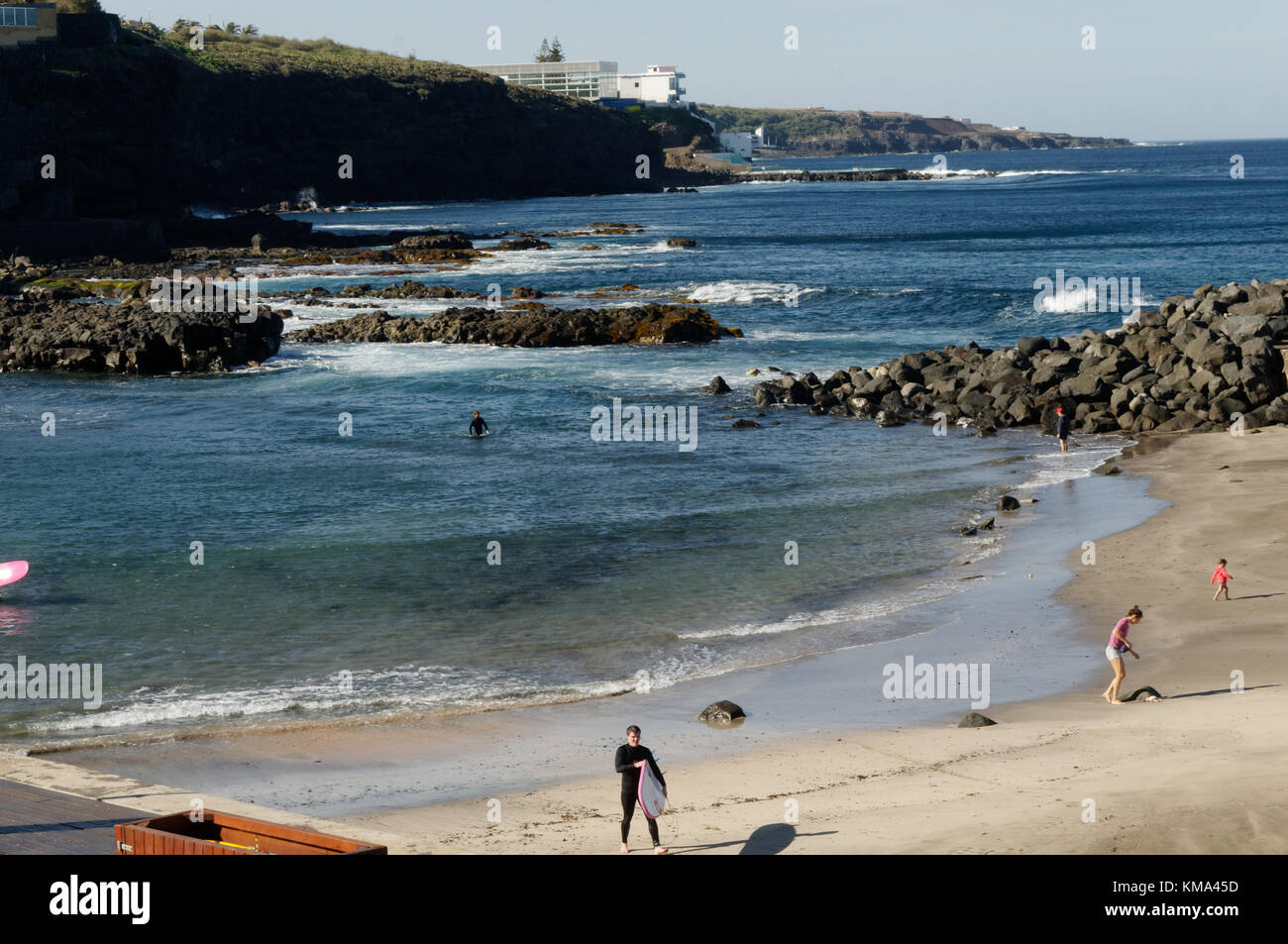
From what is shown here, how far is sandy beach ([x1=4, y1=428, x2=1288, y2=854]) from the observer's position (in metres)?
11.7

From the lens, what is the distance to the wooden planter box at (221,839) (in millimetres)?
10539

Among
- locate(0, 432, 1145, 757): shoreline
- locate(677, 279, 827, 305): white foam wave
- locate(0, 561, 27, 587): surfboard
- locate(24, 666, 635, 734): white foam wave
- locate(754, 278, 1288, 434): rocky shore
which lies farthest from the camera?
locate(677, 279, 827, 305): white foam wave

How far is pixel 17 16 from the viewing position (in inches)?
3713

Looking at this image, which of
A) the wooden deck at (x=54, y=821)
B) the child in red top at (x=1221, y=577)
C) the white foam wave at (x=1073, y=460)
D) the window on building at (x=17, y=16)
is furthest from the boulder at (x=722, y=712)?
the window on building at (x=17, y=16)

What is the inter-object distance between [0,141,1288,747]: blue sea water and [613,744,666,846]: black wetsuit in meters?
5.61

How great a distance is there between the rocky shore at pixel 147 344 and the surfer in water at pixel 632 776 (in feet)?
133

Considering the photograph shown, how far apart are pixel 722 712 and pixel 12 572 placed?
552 inches

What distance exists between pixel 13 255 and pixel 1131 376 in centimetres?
7036

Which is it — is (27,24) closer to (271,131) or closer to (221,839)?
(271,131)

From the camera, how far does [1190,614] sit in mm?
19625

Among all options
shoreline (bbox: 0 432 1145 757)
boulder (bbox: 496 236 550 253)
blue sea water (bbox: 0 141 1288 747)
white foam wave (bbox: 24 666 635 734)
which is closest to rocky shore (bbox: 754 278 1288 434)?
blue sea water (bbox: 0 141 1288 747)

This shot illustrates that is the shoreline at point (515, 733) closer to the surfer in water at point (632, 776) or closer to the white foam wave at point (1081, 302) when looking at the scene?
the surfer in water at point (632, 776)

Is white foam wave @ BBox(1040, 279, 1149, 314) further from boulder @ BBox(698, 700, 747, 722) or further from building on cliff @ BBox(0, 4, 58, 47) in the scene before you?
building on cliff @ BBox(0, 4, 58, 47)
